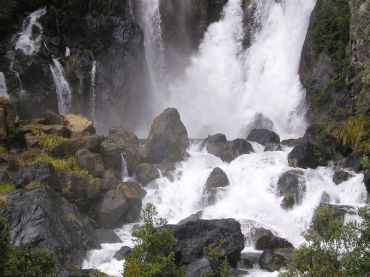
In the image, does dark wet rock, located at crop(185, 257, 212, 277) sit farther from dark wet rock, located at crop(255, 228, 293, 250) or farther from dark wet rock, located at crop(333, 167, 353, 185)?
dark wet rock, located at crop(333, 167, 353, 185)

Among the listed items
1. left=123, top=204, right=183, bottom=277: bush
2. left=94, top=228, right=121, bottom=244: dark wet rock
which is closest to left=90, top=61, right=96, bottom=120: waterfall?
left=94, top=228, right=121, bottom=244: dark wet rock

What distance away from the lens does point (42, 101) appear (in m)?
37.6

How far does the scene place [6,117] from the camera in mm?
27234

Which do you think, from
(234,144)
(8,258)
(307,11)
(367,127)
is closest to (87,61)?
(234,144)

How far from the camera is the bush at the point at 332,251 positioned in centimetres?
1144

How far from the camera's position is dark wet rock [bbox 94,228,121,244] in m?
23.8

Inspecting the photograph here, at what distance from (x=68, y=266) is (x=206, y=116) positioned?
87.8 feet

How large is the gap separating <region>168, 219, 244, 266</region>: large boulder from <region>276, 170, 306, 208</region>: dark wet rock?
644 cm

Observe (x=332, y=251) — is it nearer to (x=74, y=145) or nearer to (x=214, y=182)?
(x=214, y=182)

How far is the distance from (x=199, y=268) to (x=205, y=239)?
115 inches

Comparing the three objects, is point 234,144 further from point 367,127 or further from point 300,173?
point 367,127

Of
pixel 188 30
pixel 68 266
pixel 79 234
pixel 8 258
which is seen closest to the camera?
pixel 8 258

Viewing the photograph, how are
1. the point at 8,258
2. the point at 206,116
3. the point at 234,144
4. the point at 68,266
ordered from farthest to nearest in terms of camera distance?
the point at 206,116 → the point at 234,144 → the point at 68,266 → the point at 8,258

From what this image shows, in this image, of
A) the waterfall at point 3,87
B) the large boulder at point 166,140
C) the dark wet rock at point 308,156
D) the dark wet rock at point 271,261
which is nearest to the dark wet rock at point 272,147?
the dark wet rock at point 308,156
